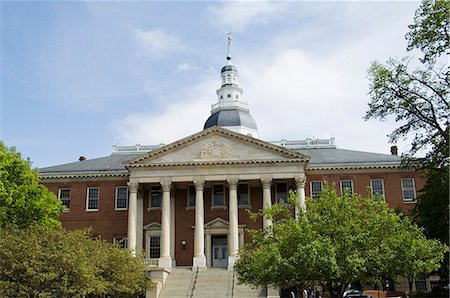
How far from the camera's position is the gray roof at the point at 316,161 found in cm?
4941

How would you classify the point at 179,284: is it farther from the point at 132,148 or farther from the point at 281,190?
the point at 132,148

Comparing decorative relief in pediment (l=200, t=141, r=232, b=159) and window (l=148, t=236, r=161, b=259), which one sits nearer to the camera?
decorative relief in pediment (l=200, t=141, r=232, b=159)

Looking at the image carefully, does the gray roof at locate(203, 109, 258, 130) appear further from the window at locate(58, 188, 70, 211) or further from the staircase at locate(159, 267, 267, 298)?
the staircase at locate(159, 267, 267, 298)

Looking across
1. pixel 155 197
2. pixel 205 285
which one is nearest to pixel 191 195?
pixel 155 197

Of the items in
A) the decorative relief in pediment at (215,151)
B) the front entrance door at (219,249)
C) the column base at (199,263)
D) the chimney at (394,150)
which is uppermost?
the chimney at (394,150)

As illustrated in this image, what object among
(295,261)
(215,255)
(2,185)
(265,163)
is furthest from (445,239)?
(2,185)

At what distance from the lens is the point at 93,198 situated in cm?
5075

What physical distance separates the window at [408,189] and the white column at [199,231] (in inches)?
701

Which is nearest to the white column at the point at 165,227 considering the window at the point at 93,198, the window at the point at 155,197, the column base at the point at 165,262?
the column base at the point at 165,262

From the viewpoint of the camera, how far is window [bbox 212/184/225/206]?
4928cm

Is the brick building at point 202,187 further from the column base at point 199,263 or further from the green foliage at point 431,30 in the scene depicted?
the green foliage at point 431,30

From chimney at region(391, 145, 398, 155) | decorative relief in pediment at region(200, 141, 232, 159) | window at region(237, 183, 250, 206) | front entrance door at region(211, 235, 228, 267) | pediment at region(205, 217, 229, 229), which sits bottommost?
front entrance door at region(211, 235, 228, 267)

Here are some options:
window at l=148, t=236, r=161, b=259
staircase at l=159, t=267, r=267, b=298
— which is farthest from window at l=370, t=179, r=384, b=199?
window at l=148, t=236, r=161, b=259

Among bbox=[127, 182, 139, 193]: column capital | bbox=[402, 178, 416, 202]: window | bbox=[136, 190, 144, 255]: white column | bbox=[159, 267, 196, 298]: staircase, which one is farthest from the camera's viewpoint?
bbox=[402, 178, 416, 202]: window
